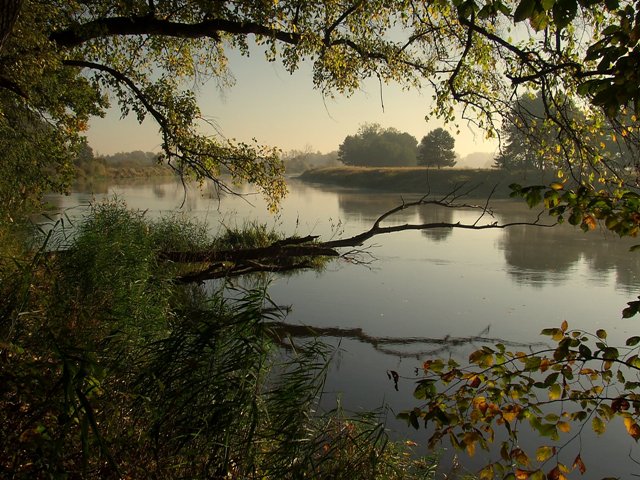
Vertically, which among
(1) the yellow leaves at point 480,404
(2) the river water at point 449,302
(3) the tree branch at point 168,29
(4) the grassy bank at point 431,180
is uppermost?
(3) the tree branch at point 168,29

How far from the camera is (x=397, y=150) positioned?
6875 cm

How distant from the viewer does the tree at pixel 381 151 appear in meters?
68.5

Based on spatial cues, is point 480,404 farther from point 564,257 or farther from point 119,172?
point 119,172

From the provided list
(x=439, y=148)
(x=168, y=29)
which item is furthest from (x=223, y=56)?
(x=439, y=148)

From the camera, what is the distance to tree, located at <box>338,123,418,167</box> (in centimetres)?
6850

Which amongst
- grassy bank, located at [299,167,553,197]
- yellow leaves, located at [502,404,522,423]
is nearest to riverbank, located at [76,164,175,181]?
grassy bank, located at [299,167,553,197]

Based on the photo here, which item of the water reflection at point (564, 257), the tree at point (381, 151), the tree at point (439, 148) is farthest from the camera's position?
the tree at point (381, 151)

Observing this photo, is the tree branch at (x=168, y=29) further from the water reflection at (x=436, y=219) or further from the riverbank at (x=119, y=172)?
the riverbank at (x=119, y=172)

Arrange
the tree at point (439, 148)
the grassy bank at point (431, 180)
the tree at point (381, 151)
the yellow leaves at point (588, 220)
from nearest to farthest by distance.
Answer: the yellow leaves at point (588, 220)
the grassy bank at point (431, 180)
the tree at point (439, 148)
the tree at point (381, 151)

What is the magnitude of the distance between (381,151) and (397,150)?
2.22m

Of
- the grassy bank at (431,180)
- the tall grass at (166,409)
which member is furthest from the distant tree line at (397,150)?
the tall grass at (166,409)

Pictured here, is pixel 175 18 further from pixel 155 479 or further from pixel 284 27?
pixel 155 479

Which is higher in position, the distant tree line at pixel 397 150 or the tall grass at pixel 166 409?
the distant tree line at pixel 397 150

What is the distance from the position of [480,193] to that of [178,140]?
26.2 m
